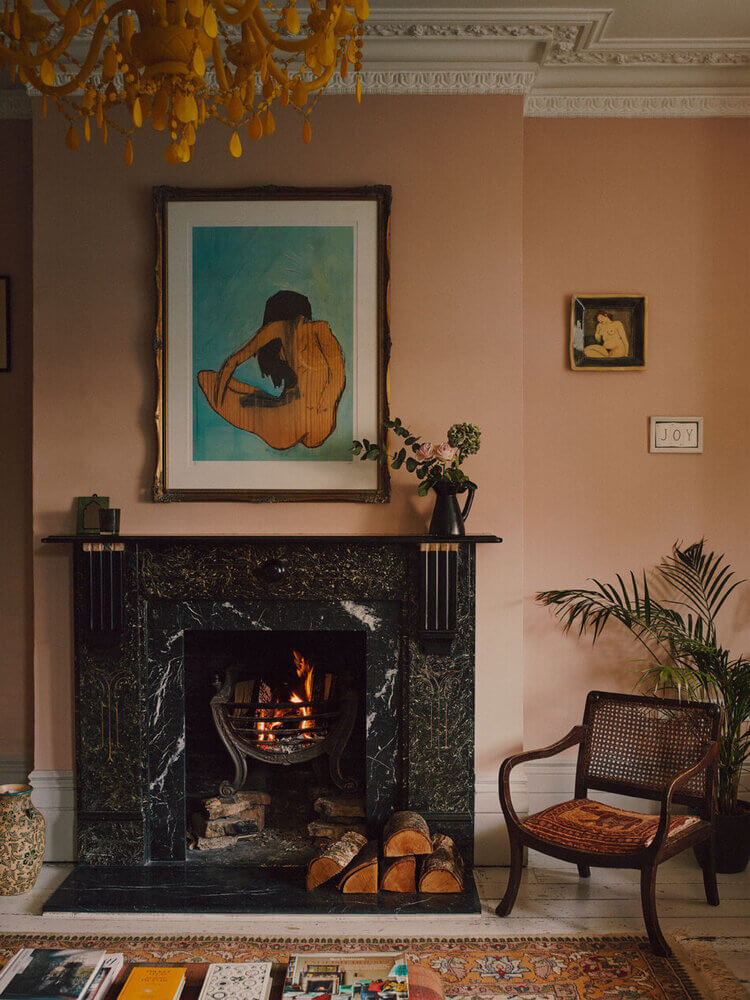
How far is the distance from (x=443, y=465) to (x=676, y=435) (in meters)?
1.12

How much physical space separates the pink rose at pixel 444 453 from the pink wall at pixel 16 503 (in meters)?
1.83

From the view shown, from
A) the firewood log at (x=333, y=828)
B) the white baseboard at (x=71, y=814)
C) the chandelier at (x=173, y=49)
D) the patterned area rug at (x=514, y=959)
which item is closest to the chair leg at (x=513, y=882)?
the patterned area rug at (x=514, y=959)

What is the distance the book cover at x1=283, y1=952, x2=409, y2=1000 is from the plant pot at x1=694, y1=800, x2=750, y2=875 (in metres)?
1.84

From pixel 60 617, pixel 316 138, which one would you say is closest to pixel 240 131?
pixel 316 138

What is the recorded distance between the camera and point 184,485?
325 cm

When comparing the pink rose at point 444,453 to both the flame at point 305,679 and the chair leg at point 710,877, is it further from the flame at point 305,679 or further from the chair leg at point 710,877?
the chair leg at point 710,877

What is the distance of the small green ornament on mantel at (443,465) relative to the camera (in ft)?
10.0

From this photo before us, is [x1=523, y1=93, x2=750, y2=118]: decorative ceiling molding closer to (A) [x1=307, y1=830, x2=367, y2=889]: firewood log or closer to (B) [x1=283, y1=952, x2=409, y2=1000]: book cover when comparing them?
(A) [x1=307, y1=830, x2=367, y2=889]: firewood log

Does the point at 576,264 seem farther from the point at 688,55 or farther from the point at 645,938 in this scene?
the point at 645,938

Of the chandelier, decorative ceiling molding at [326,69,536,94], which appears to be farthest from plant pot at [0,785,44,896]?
decorative ceiling molding at [326,69,536,94]

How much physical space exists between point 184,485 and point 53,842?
157 cm

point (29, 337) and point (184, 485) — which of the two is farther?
point (29, 337)

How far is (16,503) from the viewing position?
351 cm

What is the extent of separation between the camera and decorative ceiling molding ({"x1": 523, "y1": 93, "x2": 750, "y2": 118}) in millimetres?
3416
